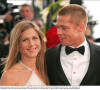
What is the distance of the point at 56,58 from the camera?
5.86 ft

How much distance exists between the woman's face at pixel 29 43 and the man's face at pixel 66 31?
20 centimetres

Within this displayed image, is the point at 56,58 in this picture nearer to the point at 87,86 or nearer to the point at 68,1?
the point at 87,86

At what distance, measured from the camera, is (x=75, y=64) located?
5.86ft

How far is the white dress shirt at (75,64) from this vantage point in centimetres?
175

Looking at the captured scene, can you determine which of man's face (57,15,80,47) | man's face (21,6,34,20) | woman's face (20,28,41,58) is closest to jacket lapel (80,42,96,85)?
man's face (57,15,80,47)

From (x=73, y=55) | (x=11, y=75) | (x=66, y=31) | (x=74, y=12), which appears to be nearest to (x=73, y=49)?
(x=73, y=55)

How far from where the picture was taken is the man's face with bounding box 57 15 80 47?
1.71m

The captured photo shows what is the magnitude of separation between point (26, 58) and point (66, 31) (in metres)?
0.40

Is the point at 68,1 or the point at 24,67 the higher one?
the point at 68,1

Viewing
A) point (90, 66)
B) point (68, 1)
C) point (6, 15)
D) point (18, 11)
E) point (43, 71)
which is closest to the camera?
point (90, 66)

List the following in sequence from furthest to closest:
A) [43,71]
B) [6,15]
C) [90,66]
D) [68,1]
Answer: [6,15] < [68,1] < [43,71] < [90,66]

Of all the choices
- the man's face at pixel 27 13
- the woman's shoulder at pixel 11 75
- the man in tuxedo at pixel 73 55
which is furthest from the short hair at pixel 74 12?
the man's face at pixel 27 13

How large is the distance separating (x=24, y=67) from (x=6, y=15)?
6.42ft

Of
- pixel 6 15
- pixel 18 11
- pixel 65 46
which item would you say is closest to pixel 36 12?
pixel 18 11
